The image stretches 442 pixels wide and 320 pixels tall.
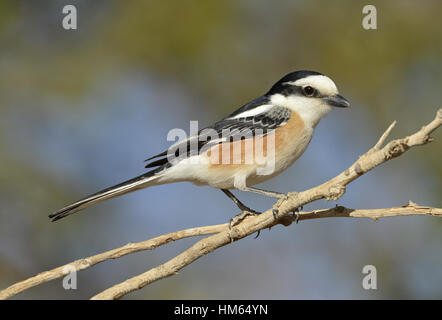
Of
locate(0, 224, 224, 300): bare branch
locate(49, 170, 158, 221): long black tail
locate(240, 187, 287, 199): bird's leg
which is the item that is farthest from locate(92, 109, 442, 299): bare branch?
locate(49, 170, 158, 221): long black tail

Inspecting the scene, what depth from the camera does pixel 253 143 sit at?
3469 millimetres

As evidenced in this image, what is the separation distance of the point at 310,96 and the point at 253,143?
1.67 feet

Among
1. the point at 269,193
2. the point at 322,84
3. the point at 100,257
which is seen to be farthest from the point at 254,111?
the point at 100,257

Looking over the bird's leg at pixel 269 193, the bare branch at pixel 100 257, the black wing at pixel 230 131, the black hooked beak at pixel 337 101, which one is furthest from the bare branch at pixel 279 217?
the black hooked beak at pixel 337 101

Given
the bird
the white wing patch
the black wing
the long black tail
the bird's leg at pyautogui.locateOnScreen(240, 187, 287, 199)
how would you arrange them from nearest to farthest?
the long black tail → the bird's leg at pyautogui.locateOnScreen(240, 187, 287, 199) → the bird → the black wing → the white wing patch

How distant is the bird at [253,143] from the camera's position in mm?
3416

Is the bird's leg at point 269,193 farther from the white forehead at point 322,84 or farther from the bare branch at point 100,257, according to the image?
the white forehead at point 322,84

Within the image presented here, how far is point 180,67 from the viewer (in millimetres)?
5145

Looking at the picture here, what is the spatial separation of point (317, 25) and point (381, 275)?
2.33 metres

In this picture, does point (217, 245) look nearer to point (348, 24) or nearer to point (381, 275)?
point (381, 275)

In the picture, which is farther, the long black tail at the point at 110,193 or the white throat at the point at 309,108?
the white throat at the point at 309,108

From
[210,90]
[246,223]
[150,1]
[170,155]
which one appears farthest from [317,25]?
[246,223]

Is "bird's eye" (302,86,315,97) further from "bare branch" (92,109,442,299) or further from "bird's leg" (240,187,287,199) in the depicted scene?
"bare branch" (92,109,442,299)

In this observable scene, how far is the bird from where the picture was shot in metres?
3.42
